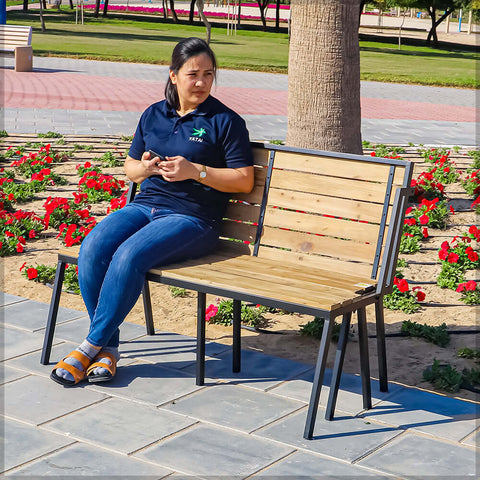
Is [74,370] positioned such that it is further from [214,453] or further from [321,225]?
[321,225]

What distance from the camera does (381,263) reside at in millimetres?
3838

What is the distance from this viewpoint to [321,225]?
13.4 feet

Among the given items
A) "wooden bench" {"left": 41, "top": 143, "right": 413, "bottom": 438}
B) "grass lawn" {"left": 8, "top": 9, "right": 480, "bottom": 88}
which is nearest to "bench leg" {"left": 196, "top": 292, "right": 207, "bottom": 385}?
"wooden bench" {"left": 41, "top": 143, "right": 413, "bottom": 438}

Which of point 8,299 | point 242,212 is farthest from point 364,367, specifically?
point 8,299

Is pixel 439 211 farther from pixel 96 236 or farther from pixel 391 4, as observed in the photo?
pixel 391 4

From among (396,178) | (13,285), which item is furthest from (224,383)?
(13,285)

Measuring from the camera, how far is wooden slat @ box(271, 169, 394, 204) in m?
3.92

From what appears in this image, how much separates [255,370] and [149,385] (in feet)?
1.85

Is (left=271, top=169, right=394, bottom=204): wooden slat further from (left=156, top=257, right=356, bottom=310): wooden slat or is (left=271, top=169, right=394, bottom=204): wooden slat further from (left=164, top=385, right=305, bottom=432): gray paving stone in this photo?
(left=164, top=385, right=305, bottom=432): gray paving stone

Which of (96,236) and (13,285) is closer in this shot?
(96,236)

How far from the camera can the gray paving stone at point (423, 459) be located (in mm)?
3217

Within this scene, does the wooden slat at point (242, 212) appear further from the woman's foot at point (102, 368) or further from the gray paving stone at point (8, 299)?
the gray paving stone at point (8, 299)

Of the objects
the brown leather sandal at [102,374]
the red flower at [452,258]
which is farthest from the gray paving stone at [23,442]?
the red flower at [452,258]

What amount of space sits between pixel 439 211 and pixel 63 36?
32823mm
